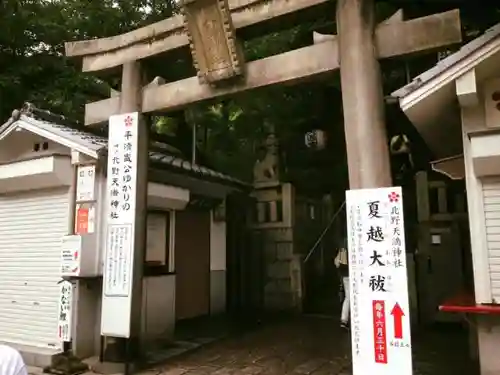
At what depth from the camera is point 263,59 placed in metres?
7.54

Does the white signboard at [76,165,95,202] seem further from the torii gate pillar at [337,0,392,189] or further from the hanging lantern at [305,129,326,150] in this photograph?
the hanging lantern at [305,129,326,150]

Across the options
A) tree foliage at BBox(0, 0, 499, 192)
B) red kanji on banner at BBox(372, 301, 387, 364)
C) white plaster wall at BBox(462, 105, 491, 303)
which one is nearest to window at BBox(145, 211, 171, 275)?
tree foliage at BBox(0, 0, 499, 192)

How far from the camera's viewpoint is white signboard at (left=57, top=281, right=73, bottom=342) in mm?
8547

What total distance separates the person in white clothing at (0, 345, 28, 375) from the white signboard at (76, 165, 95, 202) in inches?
276

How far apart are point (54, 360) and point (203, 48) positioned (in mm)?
6370

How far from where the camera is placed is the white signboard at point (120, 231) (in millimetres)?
8086

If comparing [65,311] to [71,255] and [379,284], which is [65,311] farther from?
[379,284]

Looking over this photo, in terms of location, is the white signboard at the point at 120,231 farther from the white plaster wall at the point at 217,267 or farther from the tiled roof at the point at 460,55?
the white plaster wall at the point at 217,267

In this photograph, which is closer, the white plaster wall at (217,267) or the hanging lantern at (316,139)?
the hanging lantern at (316,139)

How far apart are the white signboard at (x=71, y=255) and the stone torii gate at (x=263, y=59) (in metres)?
1.30

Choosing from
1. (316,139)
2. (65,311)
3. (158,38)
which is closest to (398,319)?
(65,311)

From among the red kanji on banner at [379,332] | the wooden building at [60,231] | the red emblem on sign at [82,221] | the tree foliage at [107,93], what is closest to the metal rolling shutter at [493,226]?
the red kanji on banner at [379,332]

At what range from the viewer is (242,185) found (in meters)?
14.3

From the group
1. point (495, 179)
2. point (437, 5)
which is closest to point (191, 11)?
point (437, 5)
